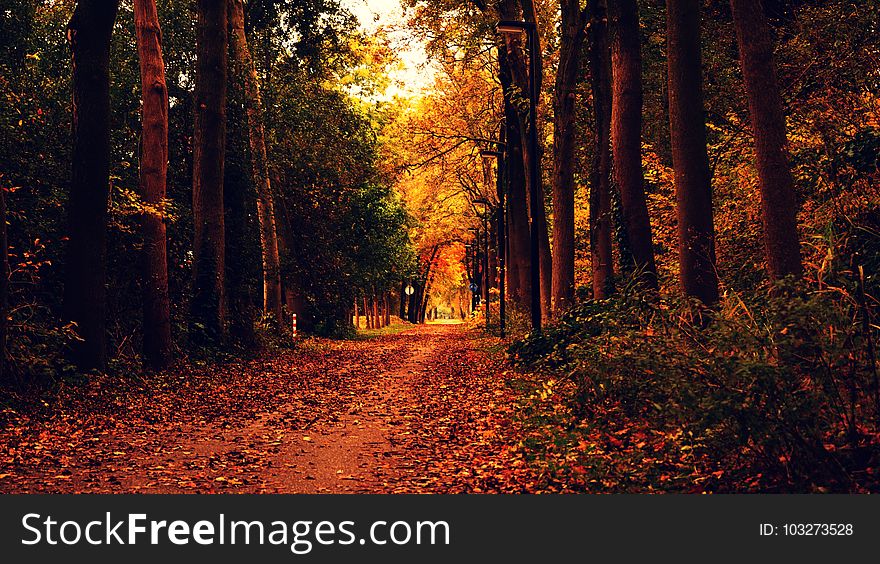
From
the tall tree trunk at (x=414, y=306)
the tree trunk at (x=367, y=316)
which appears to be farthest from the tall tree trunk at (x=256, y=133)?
the tall tree trunk at (x=414, y=306)

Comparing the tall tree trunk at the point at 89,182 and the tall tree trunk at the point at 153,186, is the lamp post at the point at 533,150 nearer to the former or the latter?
the tall tree trunk at the point at 153,186

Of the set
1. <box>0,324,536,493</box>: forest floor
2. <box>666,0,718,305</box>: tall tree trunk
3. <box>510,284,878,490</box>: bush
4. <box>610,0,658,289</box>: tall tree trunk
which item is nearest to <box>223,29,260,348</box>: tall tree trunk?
<box>0,324,536,493</box>: forest floor

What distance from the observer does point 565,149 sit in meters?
22.3

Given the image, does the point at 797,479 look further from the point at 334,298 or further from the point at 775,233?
the point at 334,298

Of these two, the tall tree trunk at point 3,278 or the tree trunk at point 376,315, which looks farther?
the tree trunk at point 376,315

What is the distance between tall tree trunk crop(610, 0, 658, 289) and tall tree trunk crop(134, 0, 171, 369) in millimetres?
9232

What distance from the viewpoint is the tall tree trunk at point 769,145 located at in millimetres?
9969

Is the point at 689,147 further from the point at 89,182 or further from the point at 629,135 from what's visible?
the point at 89,182

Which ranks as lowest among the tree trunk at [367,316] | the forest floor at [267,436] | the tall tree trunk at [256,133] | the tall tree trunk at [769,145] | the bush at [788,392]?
the forest floor at [267,436]

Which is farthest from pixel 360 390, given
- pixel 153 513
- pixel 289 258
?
pixel 289 258

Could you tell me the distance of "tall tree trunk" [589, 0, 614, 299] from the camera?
1911 centimetres

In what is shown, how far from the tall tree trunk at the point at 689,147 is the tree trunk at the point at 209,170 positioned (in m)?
12.5

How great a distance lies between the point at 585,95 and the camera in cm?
2562

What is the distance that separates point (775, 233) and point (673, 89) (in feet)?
14.5
